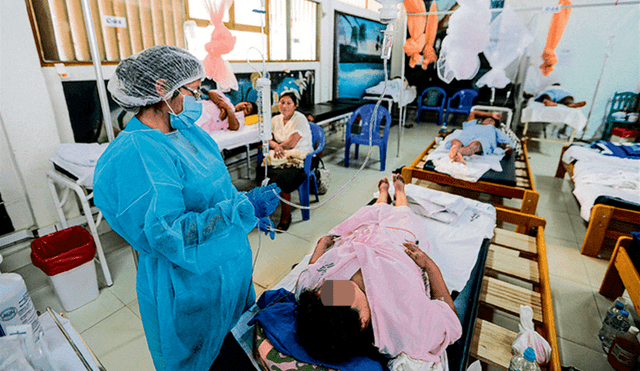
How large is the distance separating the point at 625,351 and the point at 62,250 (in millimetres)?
3110

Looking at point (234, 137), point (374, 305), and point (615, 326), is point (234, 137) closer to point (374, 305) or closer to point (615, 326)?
point (374, 305)

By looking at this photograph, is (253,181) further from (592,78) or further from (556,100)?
(592,78)

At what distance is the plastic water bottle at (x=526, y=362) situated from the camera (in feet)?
3.77

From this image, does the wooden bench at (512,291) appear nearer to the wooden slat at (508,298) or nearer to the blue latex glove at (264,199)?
the wooden slat at (508,298)

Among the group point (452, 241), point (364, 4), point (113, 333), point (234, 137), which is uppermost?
point (364, 4)

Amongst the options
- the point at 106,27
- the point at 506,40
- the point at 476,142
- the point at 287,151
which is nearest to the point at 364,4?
the point at 476,142

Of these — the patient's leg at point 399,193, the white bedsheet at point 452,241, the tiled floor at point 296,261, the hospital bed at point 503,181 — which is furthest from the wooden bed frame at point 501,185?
the patient's leg at point 399,193

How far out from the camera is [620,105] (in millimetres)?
5227

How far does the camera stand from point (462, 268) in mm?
1690

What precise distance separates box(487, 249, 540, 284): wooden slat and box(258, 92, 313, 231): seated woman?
1.58 m

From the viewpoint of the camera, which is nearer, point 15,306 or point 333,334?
point 15,306

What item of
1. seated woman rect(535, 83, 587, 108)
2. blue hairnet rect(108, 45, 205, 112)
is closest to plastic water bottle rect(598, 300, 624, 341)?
blue hairnet rect(108, 45, 205, 112)

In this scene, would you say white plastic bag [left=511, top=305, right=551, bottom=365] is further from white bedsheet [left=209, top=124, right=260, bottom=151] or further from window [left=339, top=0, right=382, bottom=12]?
window [left=339, top=0, right=382, bottom=12]

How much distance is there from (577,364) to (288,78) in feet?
13.9
